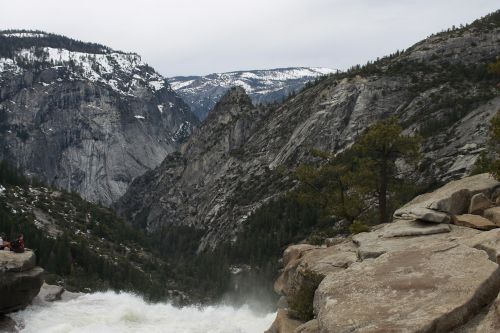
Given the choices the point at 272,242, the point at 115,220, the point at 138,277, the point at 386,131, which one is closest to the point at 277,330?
the point at 386,131

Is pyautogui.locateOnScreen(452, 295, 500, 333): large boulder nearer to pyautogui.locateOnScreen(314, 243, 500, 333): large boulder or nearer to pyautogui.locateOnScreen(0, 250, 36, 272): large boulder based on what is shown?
pyautogui.locateOnScreen(314, 243, 500, 333): large boulder

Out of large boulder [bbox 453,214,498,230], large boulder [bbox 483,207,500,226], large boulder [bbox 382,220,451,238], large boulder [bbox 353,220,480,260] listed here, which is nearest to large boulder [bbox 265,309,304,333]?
large boulder [bbox 353,220,480,260]

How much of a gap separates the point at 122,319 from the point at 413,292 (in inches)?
1391

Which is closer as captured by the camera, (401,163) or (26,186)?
(401,163)

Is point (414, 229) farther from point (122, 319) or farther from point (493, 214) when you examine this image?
point (122, 319)

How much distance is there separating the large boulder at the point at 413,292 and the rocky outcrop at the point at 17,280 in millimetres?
32146

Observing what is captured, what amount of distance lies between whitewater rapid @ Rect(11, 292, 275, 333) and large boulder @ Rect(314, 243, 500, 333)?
2420cm

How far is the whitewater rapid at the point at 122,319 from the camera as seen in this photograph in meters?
42.6

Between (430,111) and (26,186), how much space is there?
4565 inches

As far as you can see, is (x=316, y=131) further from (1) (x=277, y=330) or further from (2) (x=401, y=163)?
(1) (x=277, y=330)

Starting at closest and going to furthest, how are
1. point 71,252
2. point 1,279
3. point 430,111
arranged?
1. point 1,279
2. point 71,252
3. point 430,111

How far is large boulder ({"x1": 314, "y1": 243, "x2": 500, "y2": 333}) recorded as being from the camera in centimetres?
1499

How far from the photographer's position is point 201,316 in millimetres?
49375

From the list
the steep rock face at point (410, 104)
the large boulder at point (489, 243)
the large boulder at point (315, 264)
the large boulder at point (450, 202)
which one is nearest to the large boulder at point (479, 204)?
the large boulder at point (450, 202)
